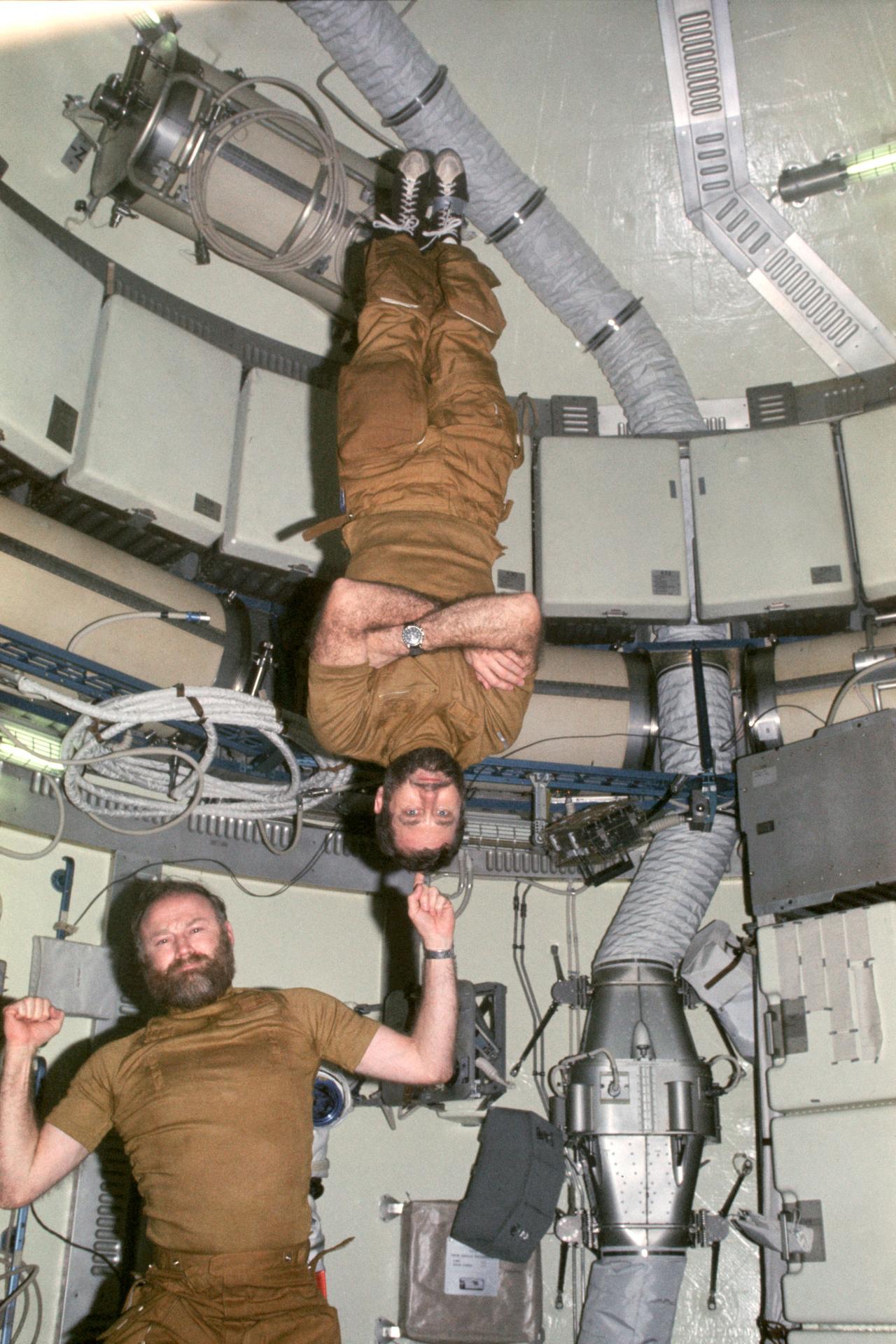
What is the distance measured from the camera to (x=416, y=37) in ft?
15.8

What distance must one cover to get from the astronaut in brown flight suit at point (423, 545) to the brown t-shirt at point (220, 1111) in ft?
2.08

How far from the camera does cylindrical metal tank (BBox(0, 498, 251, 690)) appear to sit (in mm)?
3318

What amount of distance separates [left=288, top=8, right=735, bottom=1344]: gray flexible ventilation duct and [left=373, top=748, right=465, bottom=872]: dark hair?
4.67 ft

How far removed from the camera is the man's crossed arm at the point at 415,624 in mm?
3031

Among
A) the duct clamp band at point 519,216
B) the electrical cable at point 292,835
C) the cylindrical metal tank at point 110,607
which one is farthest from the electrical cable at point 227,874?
the duct clamp band at point 519,216

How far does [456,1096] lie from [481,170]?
13.0 ft

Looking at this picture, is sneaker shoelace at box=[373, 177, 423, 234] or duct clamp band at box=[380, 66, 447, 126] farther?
duct clamp band at box=[380, 66, 447, 126]

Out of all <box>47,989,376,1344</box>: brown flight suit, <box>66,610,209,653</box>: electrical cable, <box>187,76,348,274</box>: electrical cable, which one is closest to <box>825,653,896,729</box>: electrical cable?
<box>47,989,376,1344</box>: brown flight suit

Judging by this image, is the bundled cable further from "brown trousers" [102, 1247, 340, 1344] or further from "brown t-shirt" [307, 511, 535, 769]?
"brown trousers" [102, 1247, 340, 1344]

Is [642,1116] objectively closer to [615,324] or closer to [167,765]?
[167,765]

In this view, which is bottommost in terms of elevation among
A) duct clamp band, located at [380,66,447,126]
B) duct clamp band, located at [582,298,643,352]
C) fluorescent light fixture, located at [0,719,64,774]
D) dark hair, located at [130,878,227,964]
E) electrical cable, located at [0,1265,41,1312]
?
electrical cable, located at [0,1265,41,1312]

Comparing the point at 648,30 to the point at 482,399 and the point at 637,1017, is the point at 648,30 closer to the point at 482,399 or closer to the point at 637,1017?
the point at 482,399

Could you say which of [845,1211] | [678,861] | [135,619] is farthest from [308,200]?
[845,1211]

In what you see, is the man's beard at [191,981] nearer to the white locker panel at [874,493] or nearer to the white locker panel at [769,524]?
the white locker panel at [769,524]
